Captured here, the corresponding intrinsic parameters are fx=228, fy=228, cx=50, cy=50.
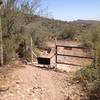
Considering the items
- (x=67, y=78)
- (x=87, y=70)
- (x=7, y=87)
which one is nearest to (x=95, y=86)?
(x=87, y=70)

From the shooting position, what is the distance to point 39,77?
8664 millimetres

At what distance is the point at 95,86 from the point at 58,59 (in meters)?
3.54

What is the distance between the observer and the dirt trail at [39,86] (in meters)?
7.04

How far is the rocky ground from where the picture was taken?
23.2 ft

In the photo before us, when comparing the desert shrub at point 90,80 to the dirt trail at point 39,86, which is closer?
the dirt trail at point 39,86

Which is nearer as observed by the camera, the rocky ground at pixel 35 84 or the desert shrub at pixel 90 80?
the rocky ground at pixel 35 84

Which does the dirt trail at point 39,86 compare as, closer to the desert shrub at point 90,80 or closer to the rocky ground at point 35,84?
the rocky ground at point 35,84

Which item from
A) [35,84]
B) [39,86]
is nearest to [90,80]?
[39,86]

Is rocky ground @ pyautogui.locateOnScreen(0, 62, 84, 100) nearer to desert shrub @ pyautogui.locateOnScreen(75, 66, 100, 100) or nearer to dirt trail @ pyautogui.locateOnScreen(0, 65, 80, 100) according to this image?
dirt trail @ pyautogui.locateOnScreen(0, 65, 80, 100)

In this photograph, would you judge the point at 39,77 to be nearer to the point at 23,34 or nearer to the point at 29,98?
the point at 29,98

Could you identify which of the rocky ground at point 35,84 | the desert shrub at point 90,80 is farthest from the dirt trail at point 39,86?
the desert shrub at point 90,80

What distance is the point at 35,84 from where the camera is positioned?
313 inches

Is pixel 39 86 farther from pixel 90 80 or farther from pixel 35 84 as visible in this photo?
pixel 90 80

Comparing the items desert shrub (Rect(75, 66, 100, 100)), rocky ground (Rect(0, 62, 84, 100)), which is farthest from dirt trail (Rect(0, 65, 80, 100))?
desert shrub (Rect(75, 66, 100, 100))
